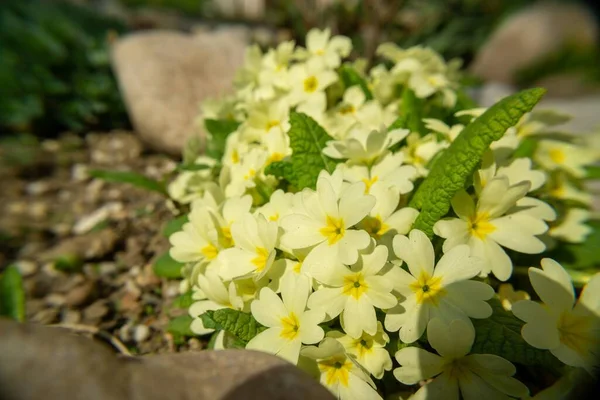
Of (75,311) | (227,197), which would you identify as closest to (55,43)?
(75,311)

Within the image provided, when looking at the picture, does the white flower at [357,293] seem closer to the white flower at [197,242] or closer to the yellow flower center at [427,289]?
the yellow flower center at [427,289]

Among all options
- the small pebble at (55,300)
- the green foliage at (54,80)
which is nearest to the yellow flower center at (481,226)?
the small pebble at (55,300)

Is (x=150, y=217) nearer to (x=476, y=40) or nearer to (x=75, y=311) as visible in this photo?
(x=75, y=311)

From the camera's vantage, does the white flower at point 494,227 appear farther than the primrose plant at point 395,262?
Yes

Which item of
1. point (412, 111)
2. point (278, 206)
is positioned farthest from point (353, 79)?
point (278, 206)

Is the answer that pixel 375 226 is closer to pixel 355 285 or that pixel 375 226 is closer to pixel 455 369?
pixel 355 285
